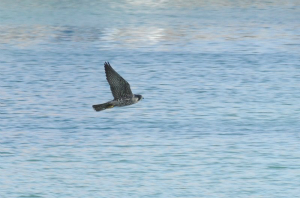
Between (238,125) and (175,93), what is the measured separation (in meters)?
2.45

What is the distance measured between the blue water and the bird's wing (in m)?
1.87

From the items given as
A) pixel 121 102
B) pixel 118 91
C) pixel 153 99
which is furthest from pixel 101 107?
pixel 153 99

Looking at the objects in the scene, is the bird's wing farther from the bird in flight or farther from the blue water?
the blue water

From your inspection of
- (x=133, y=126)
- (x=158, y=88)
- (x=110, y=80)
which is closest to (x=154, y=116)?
(x=133, y=126)

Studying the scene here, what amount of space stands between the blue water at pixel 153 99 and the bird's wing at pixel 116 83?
1.87 meters

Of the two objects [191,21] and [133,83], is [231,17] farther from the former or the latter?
[133,83]

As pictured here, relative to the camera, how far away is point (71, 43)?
22.6m

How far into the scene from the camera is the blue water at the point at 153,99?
14.1m

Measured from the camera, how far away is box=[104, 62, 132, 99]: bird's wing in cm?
1166

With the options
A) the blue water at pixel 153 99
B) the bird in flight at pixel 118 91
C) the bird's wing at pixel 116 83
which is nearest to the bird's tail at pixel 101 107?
the bird in flight at pixel 118 91

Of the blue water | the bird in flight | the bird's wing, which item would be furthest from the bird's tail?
the blue water

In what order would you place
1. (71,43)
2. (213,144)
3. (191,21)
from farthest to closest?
1. (191,21)
2. (71,43)
3. (213,144)

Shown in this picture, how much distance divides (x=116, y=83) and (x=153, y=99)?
20.6 feet

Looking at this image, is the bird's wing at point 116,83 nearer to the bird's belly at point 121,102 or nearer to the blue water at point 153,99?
the bird's belly at point 121,102
